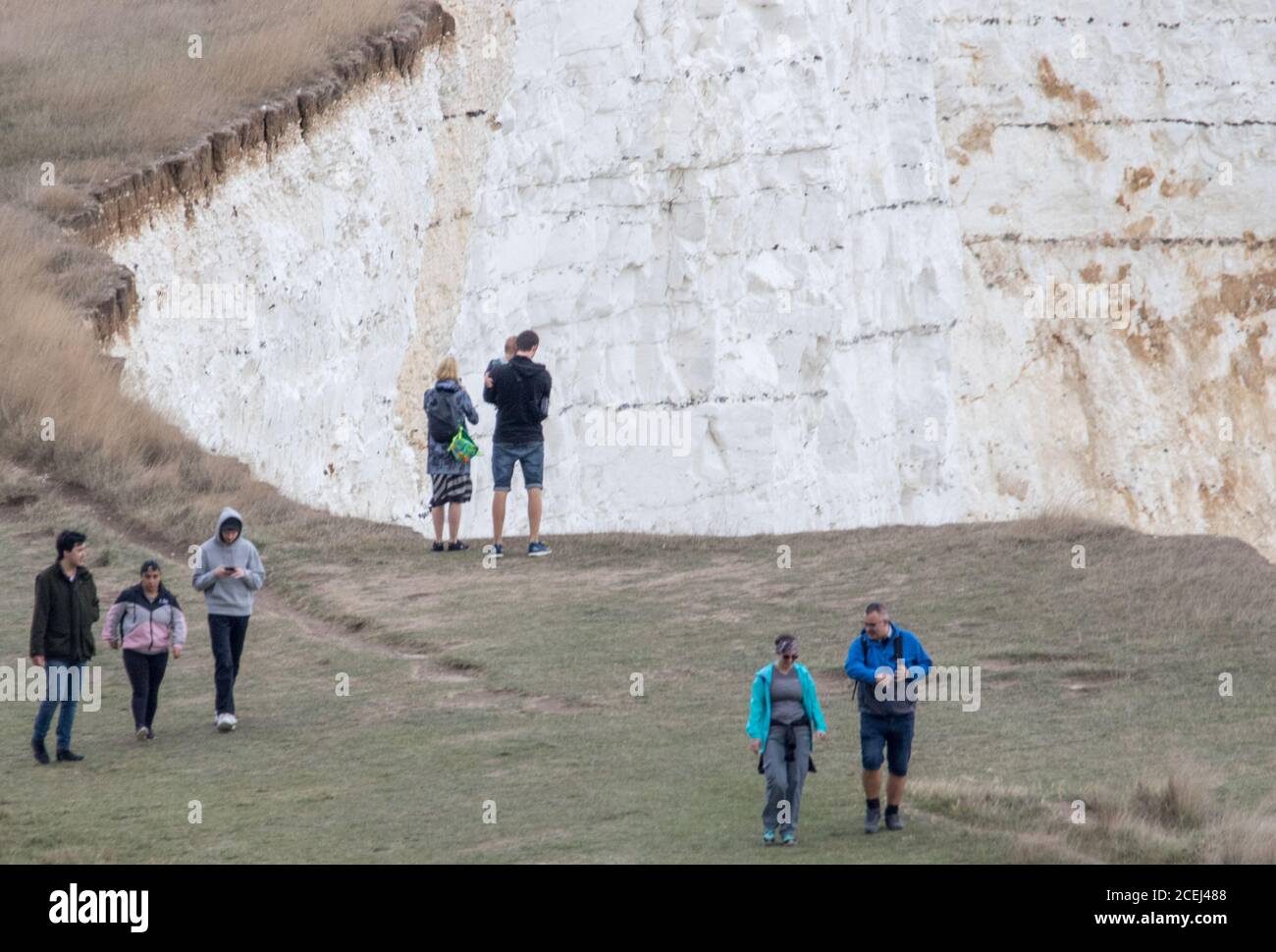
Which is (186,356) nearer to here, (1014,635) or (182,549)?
(182,549)

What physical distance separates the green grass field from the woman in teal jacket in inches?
8.9

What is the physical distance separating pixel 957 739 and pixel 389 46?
21.3 meters

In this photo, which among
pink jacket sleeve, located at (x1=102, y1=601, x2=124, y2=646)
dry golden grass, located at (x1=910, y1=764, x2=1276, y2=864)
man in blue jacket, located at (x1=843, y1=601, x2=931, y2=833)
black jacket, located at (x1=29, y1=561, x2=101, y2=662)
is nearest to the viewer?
dry golden grass, located at (x1=910, y1=764, x2=1276, y2=864)

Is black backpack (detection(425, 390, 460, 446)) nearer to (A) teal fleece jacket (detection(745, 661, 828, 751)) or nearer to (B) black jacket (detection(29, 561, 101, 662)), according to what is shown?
(B) black jacket (detection(29, 561, 101, 662))

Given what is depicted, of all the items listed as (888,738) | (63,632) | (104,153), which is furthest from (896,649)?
(104,153)

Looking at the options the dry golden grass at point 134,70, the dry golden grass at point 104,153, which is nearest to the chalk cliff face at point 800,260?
the dry golden grass at point 134,70

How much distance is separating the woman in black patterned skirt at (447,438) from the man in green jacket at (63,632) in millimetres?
6808

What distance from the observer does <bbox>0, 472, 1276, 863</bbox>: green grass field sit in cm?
1147

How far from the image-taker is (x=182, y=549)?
20.4m

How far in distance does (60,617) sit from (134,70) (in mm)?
19307

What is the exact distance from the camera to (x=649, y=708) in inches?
588

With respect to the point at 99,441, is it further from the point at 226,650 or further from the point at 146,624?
the point at 146,624

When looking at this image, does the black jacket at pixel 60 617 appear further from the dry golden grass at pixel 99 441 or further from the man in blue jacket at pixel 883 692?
the dry golden grass at pixel 99 441

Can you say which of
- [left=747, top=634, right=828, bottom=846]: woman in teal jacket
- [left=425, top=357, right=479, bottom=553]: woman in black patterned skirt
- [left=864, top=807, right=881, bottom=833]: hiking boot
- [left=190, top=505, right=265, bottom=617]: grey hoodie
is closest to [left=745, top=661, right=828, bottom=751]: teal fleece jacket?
[left=747, top=634, right=828, bottom=846]: woman in teal jacket
